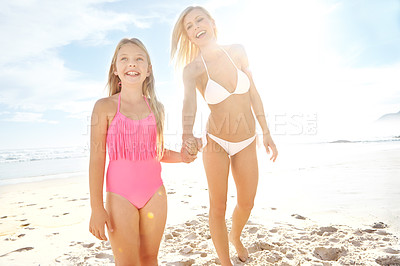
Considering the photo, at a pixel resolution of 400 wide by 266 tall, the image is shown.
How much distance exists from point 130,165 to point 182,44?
5.47 ft

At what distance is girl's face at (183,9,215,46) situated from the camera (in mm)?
2963

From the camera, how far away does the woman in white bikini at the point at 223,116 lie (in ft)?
9.29

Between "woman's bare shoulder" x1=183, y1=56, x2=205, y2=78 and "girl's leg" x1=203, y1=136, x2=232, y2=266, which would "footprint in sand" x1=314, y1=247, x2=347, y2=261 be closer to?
"girl's leg" x1=203, y1=136, x2=232, y2=266

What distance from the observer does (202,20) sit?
2.99 meters

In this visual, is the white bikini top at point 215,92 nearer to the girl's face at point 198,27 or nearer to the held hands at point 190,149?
the girl's face at point 198,27

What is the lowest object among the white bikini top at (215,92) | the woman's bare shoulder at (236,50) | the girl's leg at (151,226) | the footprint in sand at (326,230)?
the footprint in sand at (326,230)

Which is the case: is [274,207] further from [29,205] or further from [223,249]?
[29,205]

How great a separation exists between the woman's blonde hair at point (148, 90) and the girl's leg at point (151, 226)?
0.36 meters

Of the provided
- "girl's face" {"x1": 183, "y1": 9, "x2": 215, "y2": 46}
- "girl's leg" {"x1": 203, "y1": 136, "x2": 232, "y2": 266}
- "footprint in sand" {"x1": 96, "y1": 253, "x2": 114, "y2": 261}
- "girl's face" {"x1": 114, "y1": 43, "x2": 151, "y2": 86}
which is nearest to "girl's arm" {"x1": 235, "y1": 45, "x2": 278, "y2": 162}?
"girl's face" {"x1": 183, "y1": 9, "x2": 215, "y2": 46}

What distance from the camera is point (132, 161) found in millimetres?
2086

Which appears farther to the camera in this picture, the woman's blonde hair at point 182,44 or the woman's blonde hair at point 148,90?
the woman's blonde hair at point 182,44

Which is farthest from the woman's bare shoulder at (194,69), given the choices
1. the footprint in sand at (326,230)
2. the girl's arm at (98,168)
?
the footprint in sand at (326,230)

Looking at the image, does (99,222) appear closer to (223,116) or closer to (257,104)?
(223,116)

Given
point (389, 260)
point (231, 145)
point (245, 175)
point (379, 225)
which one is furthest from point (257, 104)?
point (379, 225)
